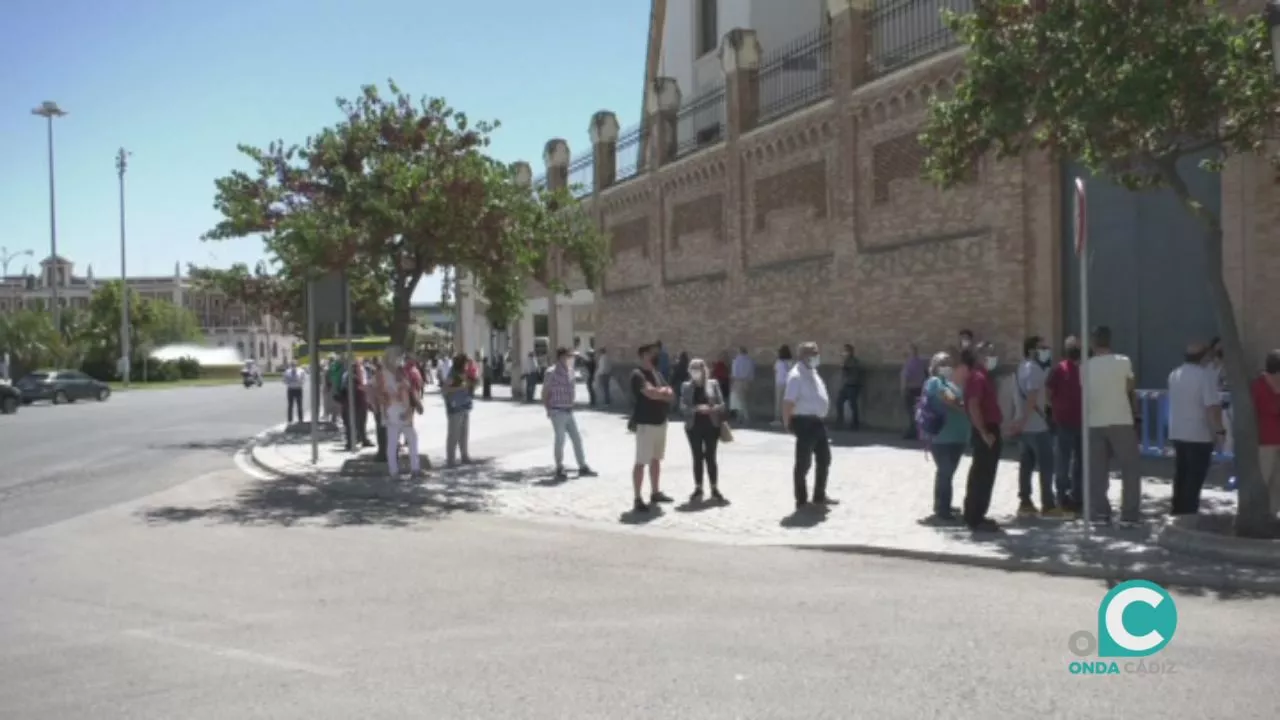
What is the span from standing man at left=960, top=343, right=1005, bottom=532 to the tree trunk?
1917 millimetres

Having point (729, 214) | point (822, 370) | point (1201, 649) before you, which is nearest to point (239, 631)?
point (1201, 649)

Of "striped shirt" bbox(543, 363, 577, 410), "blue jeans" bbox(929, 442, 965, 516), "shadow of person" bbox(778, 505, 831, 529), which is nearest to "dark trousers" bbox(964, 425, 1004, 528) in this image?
"blue jeans" bbox(929, 442, 965, 516)

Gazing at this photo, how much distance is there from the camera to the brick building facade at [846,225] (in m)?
16.6

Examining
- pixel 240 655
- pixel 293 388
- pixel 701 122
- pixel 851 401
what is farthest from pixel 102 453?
pixel 240 655

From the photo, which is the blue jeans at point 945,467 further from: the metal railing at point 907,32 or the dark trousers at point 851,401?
the metal railing at point 907,32

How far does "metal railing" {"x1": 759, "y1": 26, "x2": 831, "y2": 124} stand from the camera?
72.6ft

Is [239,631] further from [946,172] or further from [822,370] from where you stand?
[822,370]

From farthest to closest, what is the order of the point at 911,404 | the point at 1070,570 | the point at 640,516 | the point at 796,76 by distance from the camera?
1. the point at 796,76
2. the point at 911,404
3. the point at 640,516
4. the point at 1070,570

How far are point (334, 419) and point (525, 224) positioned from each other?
12178 mm

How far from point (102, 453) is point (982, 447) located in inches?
644

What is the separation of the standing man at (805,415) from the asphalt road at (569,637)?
178cm

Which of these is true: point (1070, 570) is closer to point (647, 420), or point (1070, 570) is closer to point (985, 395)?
point (985, 395)

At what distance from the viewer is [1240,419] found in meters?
9.38

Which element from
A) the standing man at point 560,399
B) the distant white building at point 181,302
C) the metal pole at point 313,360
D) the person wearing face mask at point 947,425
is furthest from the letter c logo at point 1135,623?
the distant white building at point 181,302
